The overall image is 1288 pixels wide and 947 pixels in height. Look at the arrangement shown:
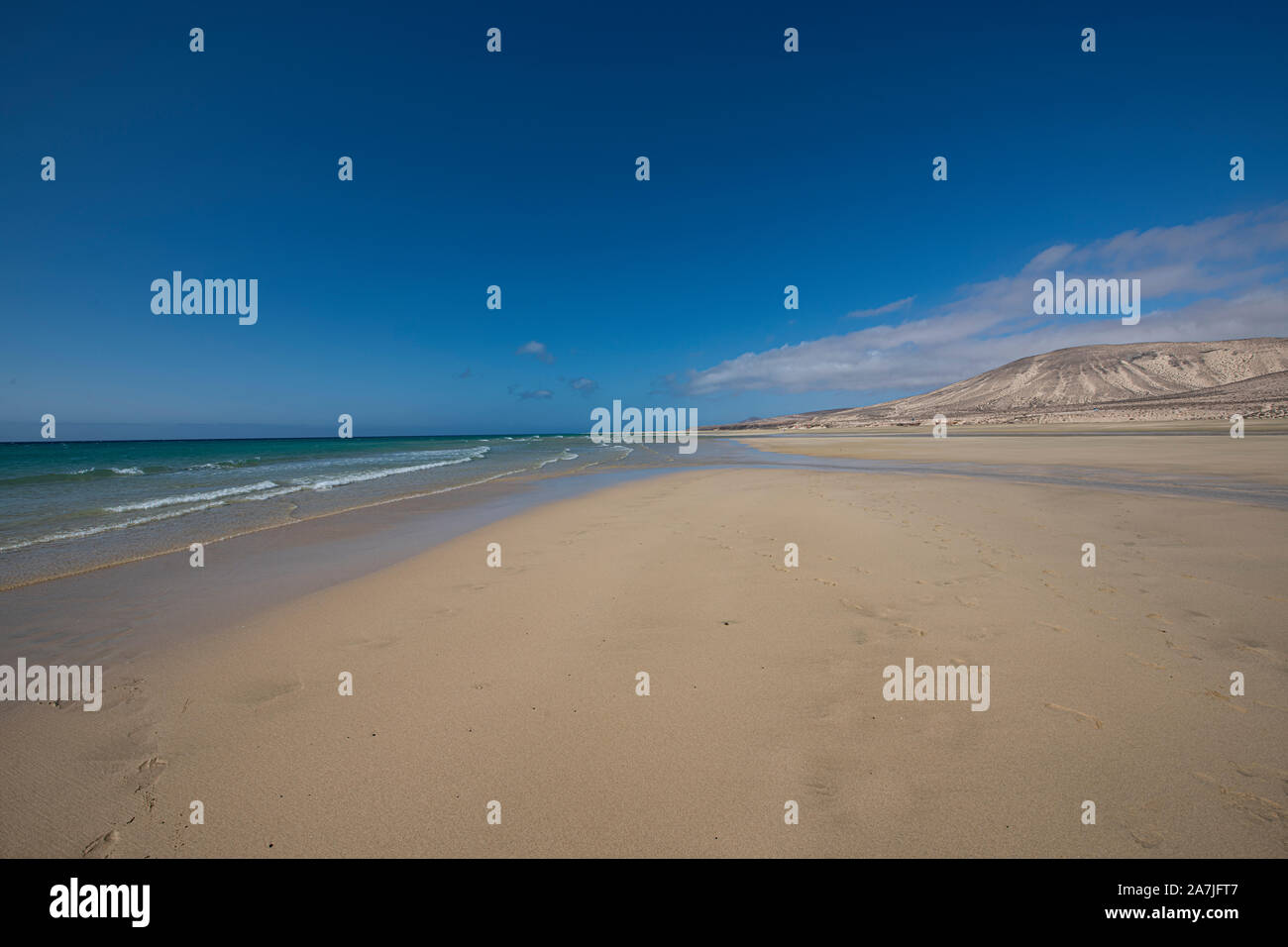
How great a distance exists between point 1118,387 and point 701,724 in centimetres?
14047

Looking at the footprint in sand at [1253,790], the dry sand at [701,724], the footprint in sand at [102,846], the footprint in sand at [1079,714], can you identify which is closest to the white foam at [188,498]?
the dry sand at [701,724]

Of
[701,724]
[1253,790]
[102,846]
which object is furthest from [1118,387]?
[102,846]

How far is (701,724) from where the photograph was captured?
3648mm

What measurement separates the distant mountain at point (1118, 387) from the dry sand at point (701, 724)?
263ft

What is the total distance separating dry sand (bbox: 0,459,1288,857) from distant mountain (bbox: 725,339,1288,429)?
80.1 metres

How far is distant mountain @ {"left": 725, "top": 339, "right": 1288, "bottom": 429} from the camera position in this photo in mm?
64250

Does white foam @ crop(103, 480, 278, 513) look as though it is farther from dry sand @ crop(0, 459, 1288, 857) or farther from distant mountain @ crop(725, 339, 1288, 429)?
distant mountain @ crop(725, 339, 1288, 429)

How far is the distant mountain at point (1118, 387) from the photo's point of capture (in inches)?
2530

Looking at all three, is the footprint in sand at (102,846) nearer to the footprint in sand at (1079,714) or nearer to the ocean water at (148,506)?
the footprint in sand at (1079,714)

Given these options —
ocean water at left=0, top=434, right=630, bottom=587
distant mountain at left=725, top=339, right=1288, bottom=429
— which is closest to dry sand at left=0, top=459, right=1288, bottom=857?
ocean water at left=0, top=434, right=630, bottom=587
